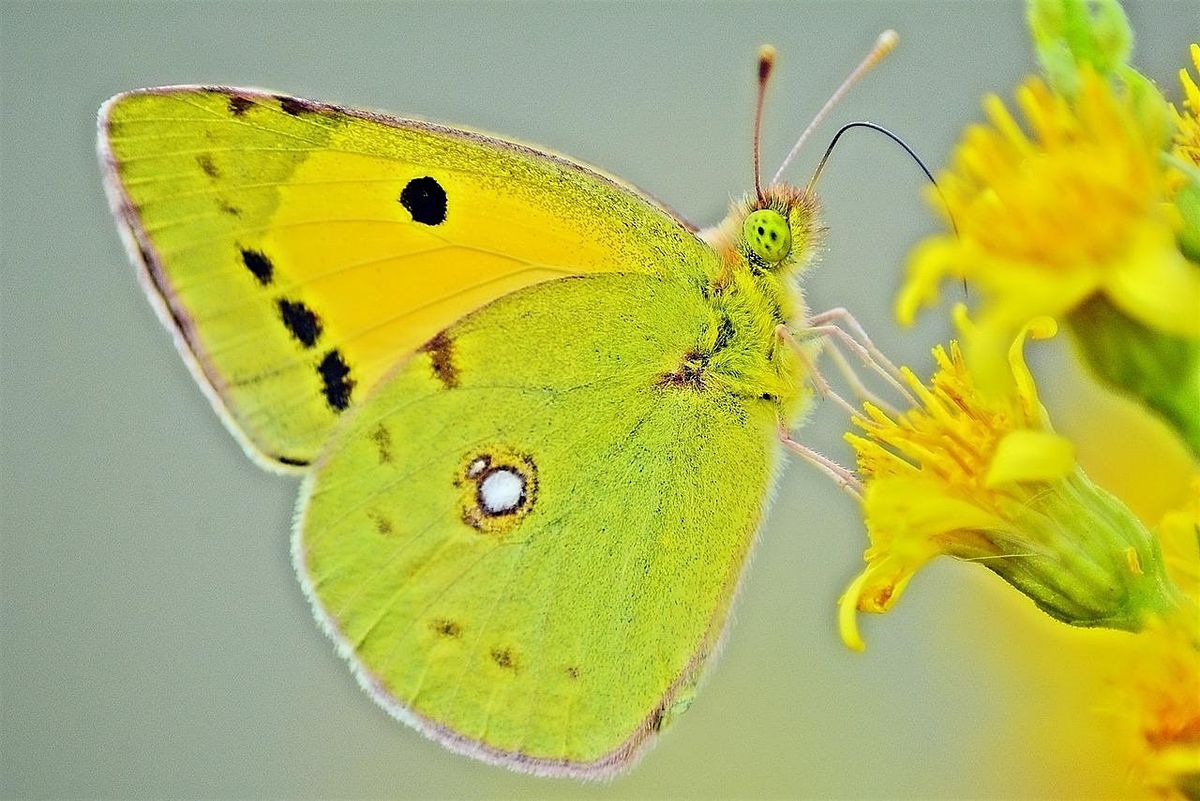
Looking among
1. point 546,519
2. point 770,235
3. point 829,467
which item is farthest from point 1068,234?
point 546,519

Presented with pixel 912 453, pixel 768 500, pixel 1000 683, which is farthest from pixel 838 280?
pixel 912 453

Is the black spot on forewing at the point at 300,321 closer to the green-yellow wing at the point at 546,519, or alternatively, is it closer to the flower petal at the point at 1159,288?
the green-yellow wing at the point at 546,519

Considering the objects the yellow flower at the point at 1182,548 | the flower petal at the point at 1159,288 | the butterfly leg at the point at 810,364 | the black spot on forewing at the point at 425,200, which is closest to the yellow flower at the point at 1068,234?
the flower petal at the point at 1159,288

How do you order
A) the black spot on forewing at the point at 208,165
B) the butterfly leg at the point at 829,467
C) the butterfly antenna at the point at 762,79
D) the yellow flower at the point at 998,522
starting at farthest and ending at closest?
1. the butterfly antenna at the point at 762,79
2. the black spot on forewing at the point at 208,165
3. the butterfly leg at the point at 829,467
4. the yellow flower at the point at 998,522

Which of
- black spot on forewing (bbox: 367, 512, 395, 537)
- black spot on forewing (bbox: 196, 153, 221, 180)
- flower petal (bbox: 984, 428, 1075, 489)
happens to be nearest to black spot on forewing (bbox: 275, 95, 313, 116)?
black spot on forewing (bbox: 196, 153, 221, 180)

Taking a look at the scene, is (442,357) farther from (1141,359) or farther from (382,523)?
(1141,359)
